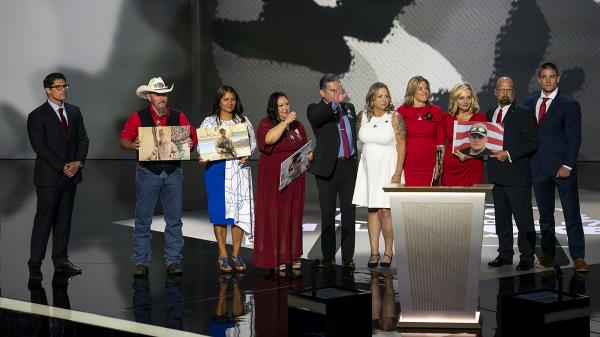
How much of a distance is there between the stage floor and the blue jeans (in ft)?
0.59

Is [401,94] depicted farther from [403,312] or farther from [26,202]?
[403,312]

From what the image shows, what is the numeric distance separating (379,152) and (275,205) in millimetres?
854

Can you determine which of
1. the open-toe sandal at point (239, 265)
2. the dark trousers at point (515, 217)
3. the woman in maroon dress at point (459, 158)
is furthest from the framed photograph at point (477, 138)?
the open-toe sandal at point (239, 265)

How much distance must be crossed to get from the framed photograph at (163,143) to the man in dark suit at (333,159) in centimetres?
95

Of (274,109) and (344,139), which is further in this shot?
(344,139)

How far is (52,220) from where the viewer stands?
21.7 ft

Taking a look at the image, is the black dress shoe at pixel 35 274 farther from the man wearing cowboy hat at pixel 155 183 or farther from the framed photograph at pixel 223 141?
the framed photograph at pixel 223 141

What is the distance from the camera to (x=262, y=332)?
16.5ft

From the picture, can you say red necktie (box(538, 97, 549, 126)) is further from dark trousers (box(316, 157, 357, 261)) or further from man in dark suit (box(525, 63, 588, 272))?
dark trousers (box(316, 157, 357, 261))

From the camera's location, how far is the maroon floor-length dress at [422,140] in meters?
6.65

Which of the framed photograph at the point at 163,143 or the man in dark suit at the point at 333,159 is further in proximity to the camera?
the man in dark suit at the point at 333,159

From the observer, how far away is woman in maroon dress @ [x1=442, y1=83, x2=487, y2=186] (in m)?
6.54

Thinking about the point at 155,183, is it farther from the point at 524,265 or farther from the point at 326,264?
the point at 524,265

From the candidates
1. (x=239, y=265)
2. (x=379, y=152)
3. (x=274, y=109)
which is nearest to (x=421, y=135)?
(x=379, y=152)
